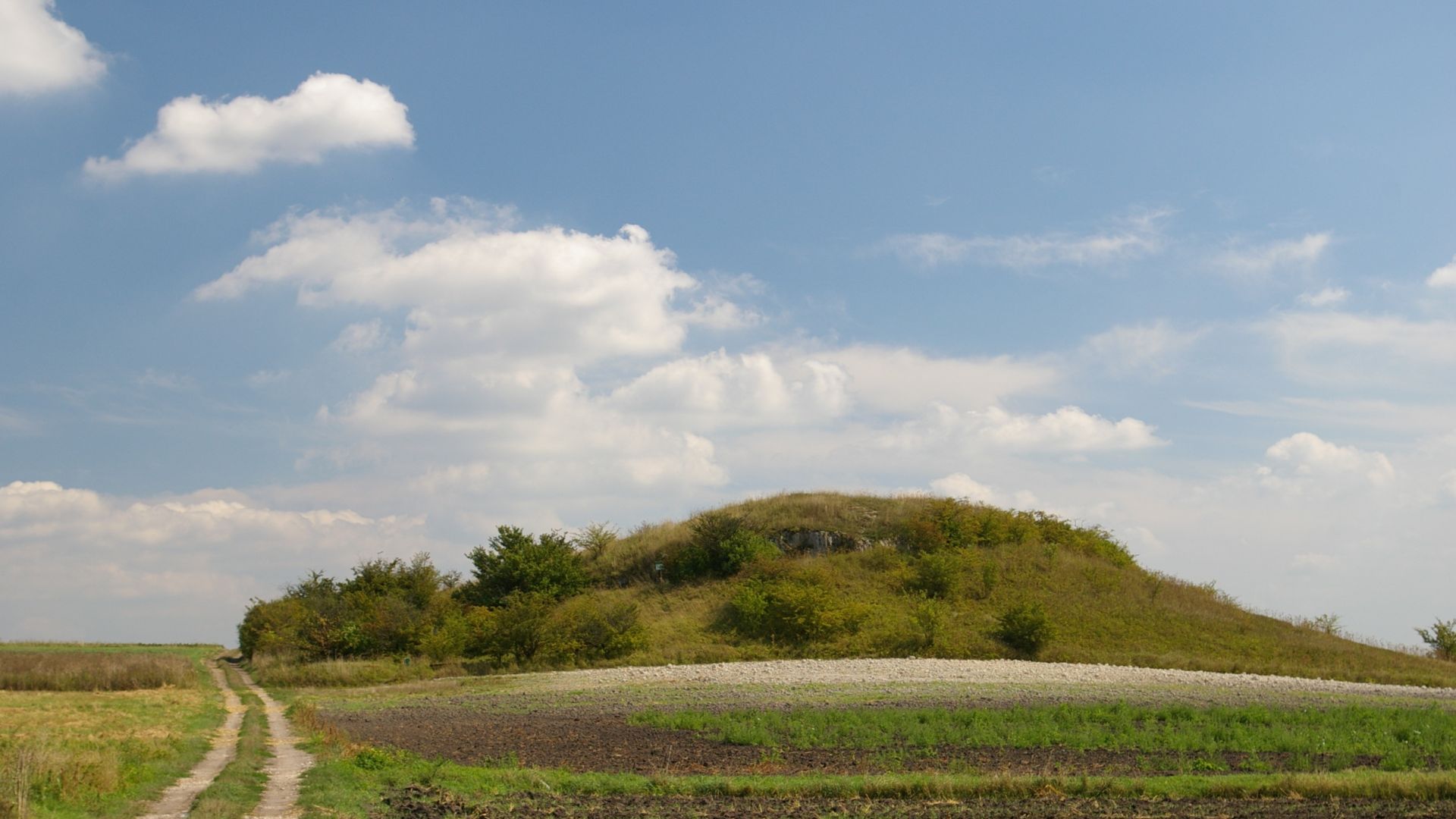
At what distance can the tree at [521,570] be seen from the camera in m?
46.0

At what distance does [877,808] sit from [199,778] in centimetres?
1045

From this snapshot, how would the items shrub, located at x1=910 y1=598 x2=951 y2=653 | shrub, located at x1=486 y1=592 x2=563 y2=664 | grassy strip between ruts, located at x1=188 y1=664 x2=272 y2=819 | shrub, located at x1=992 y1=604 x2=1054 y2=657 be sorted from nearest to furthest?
1. grassy strip between ruts, located at x1=188 y1=664 x2=272 y2=819
2. shrub, located at x1=992 y1=604 x2=1054 y2=657
3. shrub, located at x1=486 y1=592 x2=563 y2=664
4. shrub, located at x1=910 y1=598 x2=951 y2=653

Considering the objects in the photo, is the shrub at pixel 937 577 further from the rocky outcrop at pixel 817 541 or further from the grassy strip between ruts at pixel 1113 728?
the grassy strip between ruts at pixel 1113 728

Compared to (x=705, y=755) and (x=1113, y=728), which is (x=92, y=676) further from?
(x=1113, y=728)

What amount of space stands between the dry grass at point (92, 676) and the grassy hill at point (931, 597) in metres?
16.9

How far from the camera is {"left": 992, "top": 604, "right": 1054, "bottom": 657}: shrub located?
3744 centimetres

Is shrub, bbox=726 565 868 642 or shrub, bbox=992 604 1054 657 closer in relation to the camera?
shrub, bbox=992 604 1054 657

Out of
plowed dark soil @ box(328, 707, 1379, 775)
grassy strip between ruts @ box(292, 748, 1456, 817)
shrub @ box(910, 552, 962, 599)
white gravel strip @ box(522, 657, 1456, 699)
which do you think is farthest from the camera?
shrub @ box(910, 552, 962, 599)

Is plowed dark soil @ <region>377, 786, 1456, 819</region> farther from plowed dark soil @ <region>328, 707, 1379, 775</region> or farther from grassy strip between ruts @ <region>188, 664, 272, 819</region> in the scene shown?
plowed dark soil @ <region>328, 707, 1379, 775</region>

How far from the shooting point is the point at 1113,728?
65.3 feet

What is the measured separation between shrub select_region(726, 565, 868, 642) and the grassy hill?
0.23 feet

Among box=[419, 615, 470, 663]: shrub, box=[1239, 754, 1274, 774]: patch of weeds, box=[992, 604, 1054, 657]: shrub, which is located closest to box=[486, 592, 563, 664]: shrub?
box=[419, 615, 470, 663]: shrub

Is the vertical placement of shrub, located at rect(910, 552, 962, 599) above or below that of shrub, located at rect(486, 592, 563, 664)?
above

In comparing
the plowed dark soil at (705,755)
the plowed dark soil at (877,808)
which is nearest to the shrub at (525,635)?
the plowed dark soil at (705,755)
